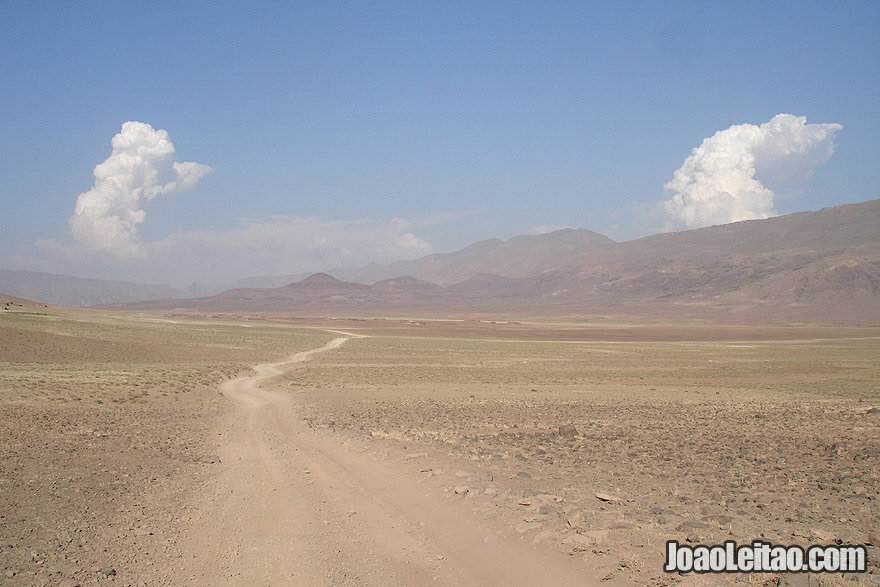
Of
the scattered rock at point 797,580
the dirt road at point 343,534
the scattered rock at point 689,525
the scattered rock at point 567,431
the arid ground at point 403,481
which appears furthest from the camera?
the scattered rock at point 567,431

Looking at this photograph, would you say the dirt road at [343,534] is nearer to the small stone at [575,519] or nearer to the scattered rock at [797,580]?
the small stone at [575,519]

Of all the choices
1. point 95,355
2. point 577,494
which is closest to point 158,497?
point 577,494

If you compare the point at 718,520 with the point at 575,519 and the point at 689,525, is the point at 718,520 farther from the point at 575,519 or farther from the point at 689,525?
the point at 575,519

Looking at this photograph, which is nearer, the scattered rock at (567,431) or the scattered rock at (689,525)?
the scattered rock at (689,525)

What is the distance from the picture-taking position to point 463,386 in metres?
25.9

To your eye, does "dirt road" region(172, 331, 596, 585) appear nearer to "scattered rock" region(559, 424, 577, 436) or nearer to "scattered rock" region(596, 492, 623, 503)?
"scattered rock" region(596, 492, 623, 503)

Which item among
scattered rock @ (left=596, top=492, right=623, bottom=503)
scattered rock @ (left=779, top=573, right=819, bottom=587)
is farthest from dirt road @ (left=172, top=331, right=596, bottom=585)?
scattered rock @ (left=779, top=573, right=819, bottom=587)

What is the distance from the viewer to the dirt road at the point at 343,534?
21.1 ft

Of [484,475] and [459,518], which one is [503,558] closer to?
[459,518]

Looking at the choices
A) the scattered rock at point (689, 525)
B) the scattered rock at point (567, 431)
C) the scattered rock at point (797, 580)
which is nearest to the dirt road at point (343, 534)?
the scattered rock at point (689, 525)

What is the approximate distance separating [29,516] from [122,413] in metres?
9.10

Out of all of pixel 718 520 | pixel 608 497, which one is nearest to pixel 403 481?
pixel 608 497

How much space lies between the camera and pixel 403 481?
9.77 metres

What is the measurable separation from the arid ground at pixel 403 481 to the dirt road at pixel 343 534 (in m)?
0.03
